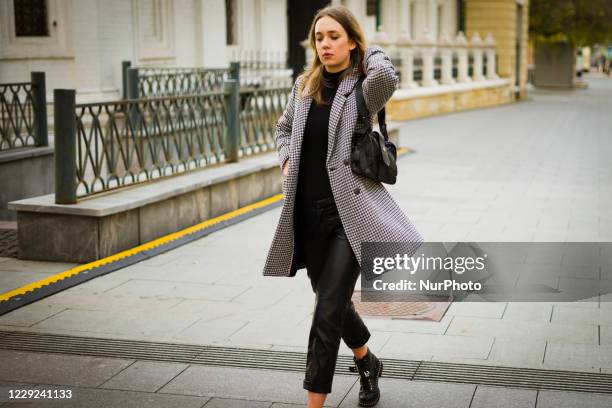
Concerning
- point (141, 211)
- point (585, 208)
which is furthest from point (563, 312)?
point (585, 208)

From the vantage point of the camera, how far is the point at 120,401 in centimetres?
500

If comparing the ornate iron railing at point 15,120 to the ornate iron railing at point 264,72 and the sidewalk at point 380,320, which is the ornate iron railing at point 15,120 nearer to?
the sidewalk at point 380,320

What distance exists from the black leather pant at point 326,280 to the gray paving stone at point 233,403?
21.2 inches

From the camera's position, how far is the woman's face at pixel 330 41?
4.51 metres

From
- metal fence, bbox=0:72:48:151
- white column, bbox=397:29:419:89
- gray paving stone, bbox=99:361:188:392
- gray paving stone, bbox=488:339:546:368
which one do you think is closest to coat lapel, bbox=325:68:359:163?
gray paving stone, bbox=99:361:188:392

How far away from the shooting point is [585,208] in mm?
10945

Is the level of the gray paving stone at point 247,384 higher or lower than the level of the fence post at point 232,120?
lower

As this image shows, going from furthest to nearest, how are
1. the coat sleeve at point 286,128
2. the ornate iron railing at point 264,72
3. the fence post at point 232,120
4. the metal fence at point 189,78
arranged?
the ornate iron railing at point 264,72, the metal fence at point 189,78, the fence post at point 232,120, the coat sleeve at point 286,128

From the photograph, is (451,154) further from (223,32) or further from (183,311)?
(183,311)

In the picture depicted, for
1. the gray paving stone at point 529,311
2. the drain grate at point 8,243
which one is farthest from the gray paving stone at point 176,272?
the gray paving stone at point 529,311

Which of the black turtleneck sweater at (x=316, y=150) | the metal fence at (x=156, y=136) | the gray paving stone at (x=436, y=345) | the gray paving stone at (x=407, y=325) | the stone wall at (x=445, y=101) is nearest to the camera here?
the black turtleneck sweater at (x=316, y=150)

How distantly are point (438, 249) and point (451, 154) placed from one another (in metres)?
8.44

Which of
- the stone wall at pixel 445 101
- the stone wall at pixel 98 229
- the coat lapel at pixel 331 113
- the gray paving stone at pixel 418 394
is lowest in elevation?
the gray paving stone at pixel 418 394

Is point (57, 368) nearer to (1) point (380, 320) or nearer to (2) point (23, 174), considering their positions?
(1) point (380, 320)
